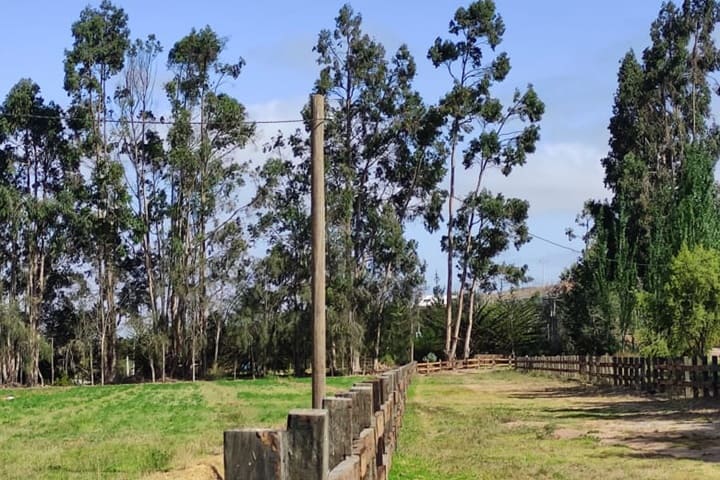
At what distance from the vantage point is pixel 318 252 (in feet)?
42.6

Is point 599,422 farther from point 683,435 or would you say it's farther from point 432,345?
point 432,345

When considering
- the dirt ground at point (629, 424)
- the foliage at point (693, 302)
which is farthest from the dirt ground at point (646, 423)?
the foliage at point (693, 302)

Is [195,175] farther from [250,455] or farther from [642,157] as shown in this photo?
[250,455]

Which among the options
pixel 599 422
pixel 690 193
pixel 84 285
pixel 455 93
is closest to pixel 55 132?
pixel 84 285

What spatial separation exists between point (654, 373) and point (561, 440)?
40.1 ft

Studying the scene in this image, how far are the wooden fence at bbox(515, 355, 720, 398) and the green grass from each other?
370 inches

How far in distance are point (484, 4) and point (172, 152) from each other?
70.6ft

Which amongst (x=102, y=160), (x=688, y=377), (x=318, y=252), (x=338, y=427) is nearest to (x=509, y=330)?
(x=102, y=160)

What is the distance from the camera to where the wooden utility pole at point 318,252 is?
12469 millimetres

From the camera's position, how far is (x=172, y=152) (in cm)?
5756

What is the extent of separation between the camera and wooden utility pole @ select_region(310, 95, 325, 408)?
12.5 metres

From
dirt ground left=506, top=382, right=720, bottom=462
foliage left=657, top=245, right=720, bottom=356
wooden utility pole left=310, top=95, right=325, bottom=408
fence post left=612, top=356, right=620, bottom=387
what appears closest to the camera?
wooden utility pole left=310, top=95, right=325, bottom=408

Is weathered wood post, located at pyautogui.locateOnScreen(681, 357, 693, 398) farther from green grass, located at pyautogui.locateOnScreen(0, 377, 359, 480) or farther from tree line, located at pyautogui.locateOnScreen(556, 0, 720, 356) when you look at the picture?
tree line, located at pyautogui.locateOnScreen(556, 0, 720, 356)

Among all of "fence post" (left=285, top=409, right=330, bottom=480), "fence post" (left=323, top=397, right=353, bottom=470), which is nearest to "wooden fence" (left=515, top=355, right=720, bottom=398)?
"fence post" (left=323, top=397, right=353, bottom=470)
